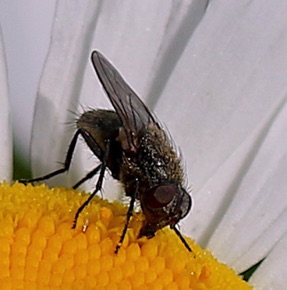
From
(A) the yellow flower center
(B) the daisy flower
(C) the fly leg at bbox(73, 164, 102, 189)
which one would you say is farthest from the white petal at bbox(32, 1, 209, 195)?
(A) the yellow flower center

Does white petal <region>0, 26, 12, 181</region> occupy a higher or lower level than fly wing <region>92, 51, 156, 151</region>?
lower

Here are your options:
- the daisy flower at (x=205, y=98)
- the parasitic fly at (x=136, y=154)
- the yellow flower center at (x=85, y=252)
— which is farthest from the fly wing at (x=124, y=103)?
the daisy flower at (x=205, y=98)

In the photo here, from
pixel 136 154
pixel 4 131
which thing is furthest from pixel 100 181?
pixel 4 131

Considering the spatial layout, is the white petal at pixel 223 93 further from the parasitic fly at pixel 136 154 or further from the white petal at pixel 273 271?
the parasitic fly at pixel 136 154

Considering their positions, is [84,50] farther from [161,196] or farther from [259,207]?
[161,196]

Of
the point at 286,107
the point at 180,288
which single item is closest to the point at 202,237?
the point at 286,107

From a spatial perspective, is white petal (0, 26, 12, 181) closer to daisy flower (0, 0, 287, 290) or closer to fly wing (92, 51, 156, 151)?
daisy flower (0, 0, 287, 290)
